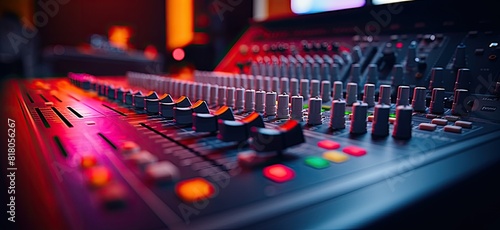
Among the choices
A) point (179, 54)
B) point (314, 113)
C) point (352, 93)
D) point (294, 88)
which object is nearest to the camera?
point (314, 113)

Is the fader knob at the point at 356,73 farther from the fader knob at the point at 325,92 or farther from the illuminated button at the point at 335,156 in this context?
the illuminated button at the point at 335,156

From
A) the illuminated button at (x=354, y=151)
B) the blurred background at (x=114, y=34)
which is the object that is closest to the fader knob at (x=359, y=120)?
the illuminated button at (x=354, y=151)

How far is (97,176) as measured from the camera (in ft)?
1.21

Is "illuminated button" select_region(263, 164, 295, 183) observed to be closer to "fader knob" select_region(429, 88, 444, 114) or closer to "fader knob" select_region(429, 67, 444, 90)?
"fader knob" select_region(429, 88, 444, 114)

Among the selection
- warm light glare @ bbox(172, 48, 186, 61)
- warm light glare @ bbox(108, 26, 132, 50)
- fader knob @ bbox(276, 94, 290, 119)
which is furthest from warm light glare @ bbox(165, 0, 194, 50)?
fader knob @ bbox(276, 94, 290, 119)

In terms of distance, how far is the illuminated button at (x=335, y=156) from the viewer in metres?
0.45

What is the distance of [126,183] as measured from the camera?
0.37 meters

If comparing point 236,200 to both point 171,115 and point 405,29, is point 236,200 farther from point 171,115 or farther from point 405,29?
point 405,29

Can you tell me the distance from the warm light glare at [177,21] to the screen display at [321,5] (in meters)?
3.78

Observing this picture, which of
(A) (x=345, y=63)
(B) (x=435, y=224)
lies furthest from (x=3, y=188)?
(A) (x=345, y=63)

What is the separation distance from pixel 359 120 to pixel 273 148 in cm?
22

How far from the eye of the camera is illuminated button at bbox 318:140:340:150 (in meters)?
0.51

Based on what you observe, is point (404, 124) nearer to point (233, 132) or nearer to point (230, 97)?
point (233, 132)

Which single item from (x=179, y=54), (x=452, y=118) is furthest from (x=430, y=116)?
(x=179, y=54)
